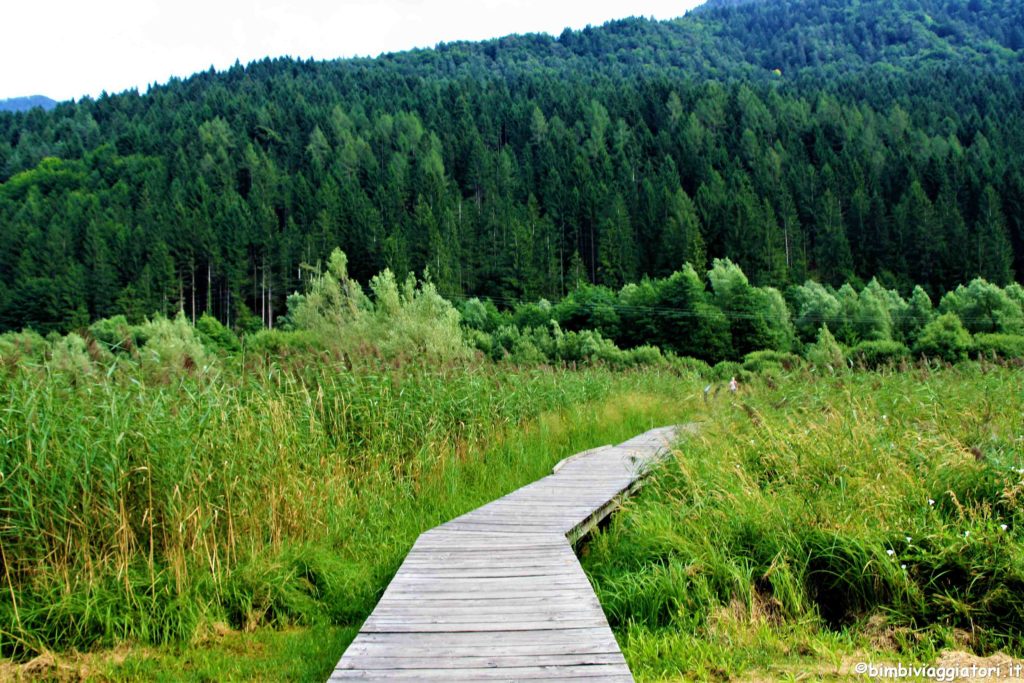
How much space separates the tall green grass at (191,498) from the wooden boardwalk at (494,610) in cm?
74

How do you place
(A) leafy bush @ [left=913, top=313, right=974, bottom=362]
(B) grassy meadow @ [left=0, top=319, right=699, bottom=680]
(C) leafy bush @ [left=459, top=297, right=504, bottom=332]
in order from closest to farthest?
(B) grassy meadow @ [left=0, top=319, right=699, bottom=680] < (A) leafy bush @ [left=913, top=313, right=974, bottom=362] < (C) leafy bush @ [left=459, top=297, right=504, bottom=332]

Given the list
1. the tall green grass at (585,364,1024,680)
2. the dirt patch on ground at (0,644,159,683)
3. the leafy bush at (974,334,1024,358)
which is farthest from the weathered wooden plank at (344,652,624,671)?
the leafy bush at (974,334,1024,358)

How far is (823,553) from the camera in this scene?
479 centimetres

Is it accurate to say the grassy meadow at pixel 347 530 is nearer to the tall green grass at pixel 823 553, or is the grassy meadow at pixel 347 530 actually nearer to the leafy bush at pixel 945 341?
the tall green grass at pixel 823 553

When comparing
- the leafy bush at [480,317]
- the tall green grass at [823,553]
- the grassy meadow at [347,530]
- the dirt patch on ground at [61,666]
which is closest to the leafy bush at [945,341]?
the leafy bush at [480,317]

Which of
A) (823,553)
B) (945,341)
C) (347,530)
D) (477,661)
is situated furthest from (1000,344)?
(477,661)

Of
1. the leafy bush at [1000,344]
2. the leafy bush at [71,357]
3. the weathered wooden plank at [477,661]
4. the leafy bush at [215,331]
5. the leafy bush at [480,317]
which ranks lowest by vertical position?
the leafy bush at [215,331]

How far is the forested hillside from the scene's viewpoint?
73.8 meters

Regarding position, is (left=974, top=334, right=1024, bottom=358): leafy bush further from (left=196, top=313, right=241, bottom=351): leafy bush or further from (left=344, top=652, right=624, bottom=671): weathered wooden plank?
(left=196, top=313, right=241, bottom=351): leafy bush

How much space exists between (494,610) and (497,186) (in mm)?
91928

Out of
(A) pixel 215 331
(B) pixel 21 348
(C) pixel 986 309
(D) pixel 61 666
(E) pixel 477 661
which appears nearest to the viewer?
(E) pixel 477 661

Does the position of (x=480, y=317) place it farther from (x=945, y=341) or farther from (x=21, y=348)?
(x=21, y=348)

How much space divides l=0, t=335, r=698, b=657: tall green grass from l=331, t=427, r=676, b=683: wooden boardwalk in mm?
737

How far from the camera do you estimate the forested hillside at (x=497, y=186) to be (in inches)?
2906
